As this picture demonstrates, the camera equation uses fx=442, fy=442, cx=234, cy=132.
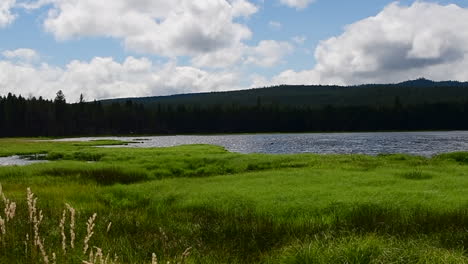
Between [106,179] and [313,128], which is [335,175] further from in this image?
[313,128]

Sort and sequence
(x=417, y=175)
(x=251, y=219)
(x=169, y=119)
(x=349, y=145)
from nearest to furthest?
(x=251, y=219) < (x=417, y=175) < (x=349, y=145) < (x=169, y=119)

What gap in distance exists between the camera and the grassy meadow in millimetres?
10133

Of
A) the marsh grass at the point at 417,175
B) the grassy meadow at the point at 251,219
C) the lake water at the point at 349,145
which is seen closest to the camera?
the grassy meadow at the point at 251,219

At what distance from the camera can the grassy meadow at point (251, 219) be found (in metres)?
10.1

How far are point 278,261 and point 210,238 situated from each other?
3780 millimetres

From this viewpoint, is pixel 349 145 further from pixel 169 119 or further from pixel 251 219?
pixel 169 119

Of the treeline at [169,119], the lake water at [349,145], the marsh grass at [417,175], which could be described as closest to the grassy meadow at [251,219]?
Result: the marsh grass at [417,175]

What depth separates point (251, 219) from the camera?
53.9ft

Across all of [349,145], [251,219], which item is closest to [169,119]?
[349,145]

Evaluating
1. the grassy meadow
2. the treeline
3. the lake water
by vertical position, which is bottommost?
the lake water

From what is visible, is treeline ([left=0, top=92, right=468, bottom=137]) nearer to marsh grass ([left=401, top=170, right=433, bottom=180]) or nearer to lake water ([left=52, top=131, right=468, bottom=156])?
lake water ([left=52, top=131, right=468, bottom=156])

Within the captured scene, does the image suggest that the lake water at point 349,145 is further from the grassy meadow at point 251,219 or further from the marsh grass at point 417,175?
the grassy meadow at point 251,219

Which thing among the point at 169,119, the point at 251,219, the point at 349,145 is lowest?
the point at 349,145

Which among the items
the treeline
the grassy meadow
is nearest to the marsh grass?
the grassy meadow
